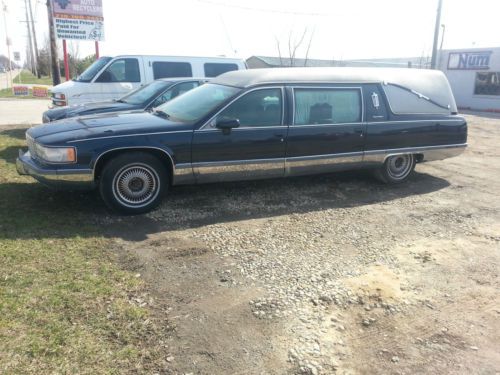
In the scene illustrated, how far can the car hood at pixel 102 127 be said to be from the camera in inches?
196

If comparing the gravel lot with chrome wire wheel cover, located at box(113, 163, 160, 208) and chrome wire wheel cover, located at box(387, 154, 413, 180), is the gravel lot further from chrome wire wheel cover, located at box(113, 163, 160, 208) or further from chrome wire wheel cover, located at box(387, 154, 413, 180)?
chrome wire wheel cover, located at box(387, 154, 413, 180)

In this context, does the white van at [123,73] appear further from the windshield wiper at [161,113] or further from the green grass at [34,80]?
the green grass at [34,80]

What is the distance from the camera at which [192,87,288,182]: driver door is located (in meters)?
5.42

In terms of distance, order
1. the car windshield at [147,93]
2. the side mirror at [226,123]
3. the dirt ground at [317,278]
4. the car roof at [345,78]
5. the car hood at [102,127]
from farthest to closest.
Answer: the car windshield at [147,93]
the car roof at [345,78]
the side mirror at [226,123]
the car hood at [102,127]
the dirt ground at [317,278]

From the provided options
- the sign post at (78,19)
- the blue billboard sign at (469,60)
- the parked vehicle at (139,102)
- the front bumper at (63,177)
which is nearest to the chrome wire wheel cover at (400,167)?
the parked vehicle at (139,102)

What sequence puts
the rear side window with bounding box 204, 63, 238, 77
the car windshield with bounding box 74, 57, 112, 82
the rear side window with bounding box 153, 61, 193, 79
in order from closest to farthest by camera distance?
the car windshield with bounding box 74, 57, 112, 82 < the rear side window with bounding box 153, 61, 193, 79 < the rear side window with bounding box 204, 63, 238, 77

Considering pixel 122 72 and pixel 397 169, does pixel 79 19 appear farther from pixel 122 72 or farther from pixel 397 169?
pixel 397 169

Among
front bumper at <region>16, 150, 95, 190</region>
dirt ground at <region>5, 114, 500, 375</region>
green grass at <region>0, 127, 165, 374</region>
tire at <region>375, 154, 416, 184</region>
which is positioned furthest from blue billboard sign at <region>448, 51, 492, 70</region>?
green grass at <region>0, 127, 165, 374</region>

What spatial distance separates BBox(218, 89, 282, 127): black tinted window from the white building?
24.1 metres

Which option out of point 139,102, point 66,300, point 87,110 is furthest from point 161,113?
point 66,300

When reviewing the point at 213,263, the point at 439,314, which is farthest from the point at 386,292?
the point at 213,263

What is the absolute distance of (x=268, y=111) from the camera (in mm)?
5812

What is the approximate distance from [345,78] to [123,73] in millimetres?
6176

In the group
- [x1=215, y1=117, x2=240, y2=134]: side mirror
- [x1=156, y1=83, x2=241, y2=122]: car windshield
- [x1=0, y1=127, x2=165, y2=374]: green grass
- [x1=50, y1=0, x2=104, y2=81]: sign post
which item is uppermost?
[x1=50, y1=0, x2=104, y2=81]: sign post
